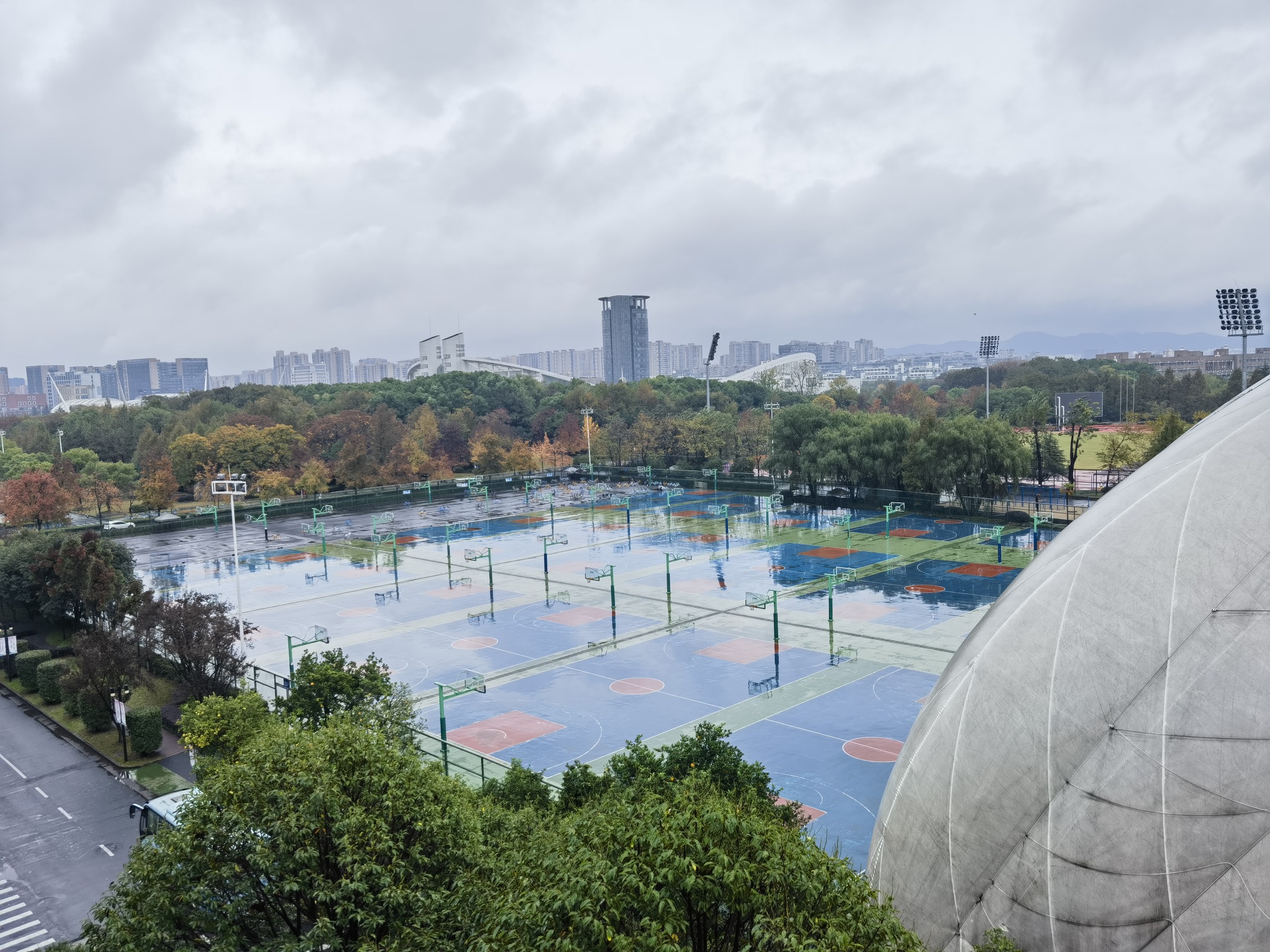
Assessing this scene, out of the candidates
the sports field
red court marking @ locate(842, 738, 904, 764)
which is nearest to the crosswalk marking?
the sports field

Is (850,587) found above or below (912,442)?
below

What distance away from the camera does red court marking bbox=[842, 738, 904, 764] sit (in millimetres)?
25281

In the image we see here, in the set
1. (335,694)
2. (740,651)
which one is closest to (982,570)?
(740,651)

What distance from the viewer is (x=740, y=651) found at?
35.5 m

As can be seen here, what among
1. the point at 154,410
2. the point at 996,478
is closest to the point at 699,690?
the point at 996,478

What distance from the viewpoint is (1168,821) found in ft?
35.8

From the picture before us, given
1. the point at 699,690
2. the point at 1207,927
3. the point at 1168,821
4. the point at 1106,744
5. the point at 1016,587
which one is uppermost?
the point at 1016,587

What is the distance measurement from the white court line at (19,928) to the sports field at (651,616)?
443 inches

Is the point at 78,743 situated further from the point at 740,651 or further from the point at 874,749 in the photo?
the point at 874,749

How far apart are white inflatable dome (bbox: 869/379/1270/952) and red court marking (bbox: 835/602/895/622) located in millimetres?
26148

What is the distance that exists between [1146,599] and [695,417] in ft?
267

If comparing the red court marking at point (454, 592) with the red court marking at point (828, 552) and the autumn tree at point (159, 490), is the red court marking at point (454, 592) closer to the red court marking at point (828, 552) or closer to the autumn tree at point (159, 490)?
the red court marking at point (828, 552)

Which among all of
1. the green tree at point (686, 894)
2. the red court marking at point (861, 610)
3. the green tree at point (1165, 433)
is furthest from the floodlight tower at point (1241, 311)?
the green tree at point (686, 894)

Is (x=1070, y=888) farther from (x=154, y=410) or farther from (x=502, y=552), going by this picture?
(x=154, y=410)
